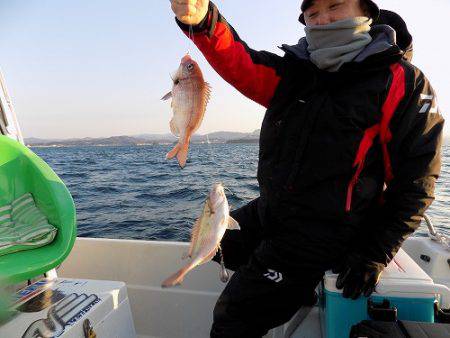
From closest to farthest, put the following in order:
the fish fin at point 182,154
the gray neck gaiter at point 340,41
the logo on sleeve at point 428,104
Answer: the fish fin at point 182,154 < the logo on sleeve at point 428,104 < the gray neck gaiter at point 340,41

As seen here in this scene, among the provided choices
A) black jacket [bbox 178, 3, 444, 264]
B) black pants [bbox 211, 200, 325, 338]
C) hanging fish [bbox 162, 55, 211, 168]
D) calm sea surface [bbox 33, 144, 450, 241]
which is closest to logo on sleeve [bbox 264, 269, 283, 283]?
black pants [bbox 211, 200, 325, 338]

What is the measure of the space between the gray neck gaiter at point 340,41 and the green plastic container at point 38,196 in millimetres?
2233

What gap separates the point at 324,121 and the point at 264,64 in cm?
60

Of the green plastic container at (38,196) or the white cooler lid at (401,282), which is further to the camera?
the green plastic container at (38,196)

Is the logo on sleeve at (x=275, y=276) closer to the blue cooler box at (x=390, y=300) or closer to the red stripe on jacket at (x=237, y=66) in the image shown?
the blue cooler box at (x=390, y=300)

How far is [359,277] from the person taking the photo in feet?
6.66

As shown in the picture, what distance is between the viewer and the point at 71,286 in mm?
2535

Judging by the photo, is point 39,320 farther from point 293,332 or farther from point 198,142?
point 293,332

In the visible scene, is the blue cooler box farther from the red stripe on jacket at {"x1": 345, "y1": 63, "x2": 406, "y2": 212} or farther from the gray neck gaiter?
the gray neck gaiter

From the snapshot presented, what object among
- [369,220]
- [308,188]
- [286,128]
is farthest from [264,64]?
[369,220]

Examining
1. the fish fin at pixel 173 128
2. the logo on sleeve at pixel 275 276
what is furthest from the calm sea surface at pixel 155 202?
the fish fin at pixel 173 128

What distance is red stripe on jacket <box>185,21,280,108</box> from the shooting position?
2.02 metres

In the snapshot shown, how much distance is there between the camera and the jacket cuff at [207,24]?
1.85 m

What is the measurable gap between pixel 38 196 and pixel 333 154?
7.89 ft
